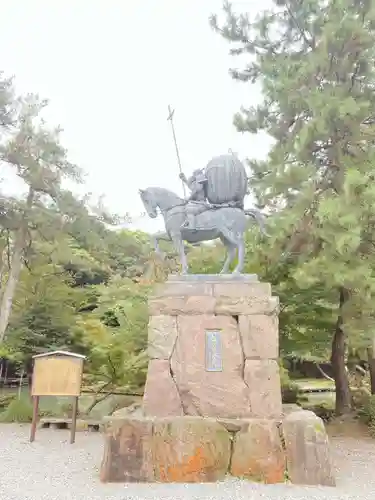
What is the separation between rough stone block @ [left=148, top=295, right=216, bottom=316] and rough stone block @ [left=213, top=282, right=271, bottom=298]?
161 millimetres

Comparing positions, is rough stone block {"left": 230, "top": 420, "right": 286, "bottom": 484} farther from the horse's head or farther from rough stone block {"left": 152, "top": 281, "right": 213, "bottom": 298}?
the horse's head

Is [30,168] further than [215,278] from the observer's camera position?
Yes

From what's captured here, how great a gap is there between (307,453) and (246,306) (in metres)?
1.82

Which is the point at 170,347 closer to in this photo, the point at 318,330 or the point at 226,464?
the point at 226,464

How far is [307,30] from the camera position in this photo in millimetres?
9469

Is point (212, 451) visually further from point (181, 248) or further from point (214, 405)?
point (181, 248)

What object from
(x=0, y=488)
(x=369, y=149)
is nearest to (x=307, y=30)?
(x=369, y=149)

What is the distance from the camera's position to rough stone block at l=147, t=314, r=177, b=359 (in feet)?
19.5

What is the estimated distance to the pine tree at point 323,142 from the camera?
7.76m

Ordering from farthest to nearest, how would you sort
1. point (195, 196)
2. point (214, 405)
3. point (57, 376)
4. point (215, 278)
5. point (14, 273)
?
1. point (14, 273)
2. point (57, 376)
3. point (195, 196)
4. point (215, 278)
5. point (214, 405)

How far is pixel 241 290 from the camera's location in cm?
611

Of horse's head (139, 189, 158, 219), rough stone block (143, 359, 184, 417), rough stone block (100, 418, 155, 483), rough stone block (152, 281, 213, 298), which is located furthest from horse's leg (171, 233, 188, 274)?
rough stone block (100, 418, 155, 483)

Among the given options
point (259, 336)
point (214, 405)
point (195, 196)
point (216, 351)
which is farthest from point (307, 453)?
point (195, 196)

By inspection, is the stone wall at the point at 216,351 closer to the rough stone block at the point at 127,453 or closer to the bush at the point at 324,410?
the rough stone block at the point at 127,453
